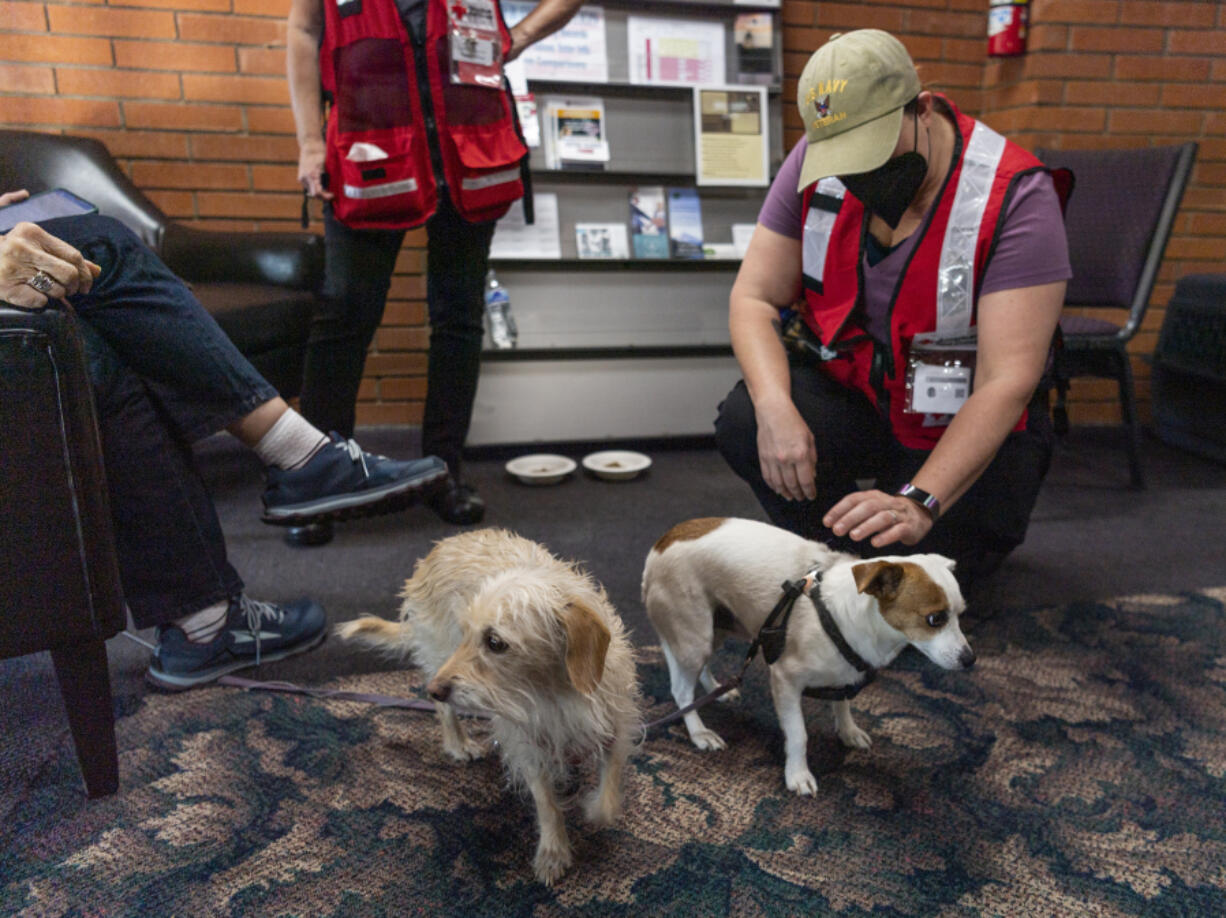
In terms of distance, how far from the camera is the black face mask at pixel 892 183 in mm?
1178

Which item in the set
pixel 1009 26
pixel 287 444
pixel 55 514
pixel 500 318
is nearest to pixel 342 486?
pixel 287 444

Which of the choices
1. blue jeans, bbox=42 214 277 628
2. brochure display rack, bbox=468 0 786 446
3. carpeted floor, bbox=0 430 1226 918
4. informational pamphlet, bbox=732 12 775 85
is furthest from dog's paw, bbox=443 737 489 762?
informational pamphlet, bbox=732 12 775 85

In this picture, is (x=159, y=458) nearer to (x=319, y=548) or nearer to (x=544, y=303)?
(x=319, y=548)

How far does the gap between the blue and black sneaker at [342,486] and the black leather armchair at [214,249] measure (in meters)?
0.74

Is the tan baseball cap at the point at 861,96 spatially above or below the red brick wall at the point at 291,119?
below

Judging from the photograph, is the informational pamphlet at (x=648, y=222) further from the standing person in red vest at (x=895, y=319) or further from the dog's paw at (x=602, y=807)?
the dog's paw at (x=602, y=807)

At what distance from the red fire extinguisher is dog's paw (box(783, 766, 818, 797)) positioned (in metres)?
3.05

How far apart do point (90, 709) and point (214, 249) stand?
1.61m

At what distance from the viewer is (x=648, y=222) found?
9.50ft

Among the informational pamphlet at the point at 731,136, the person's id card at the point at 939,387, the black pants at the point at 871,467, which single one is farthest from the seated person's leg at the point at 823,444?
the informational pamphlet at the point at 731,136

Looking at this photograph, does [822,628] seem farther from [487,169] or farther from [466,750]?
[487,169]

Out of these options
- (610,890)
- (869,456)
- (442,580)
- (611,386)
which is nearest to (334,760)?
(442,580)

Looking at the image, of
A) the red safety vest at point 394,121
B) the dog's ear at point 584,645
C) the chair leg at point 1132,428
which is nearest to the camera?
the dog's ear at point 584,645

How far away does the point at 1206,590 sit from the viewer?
1.76 m
